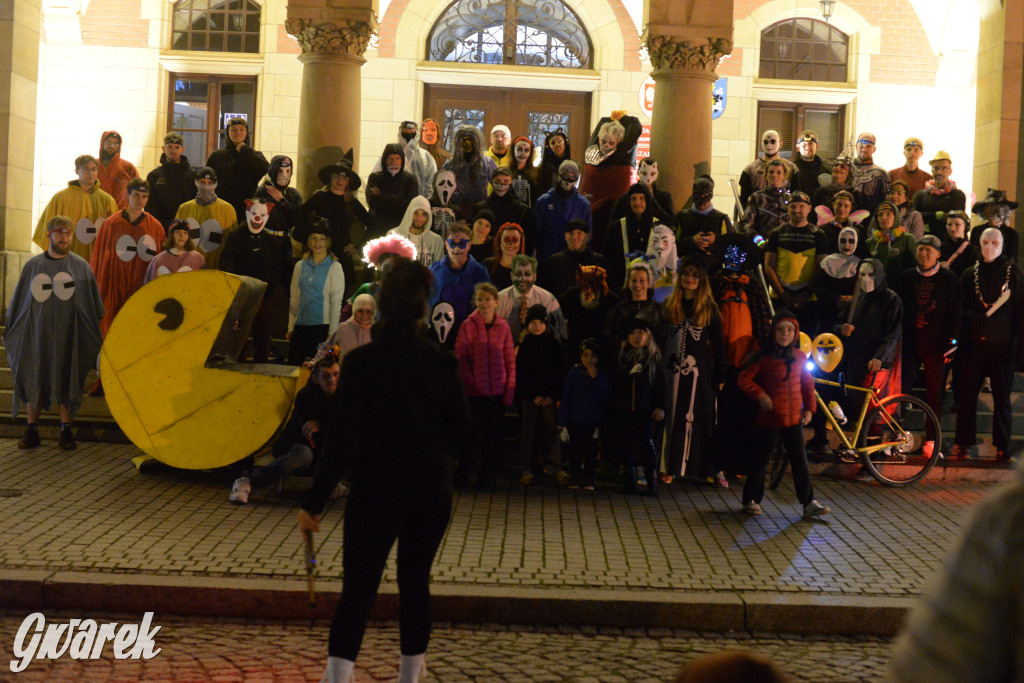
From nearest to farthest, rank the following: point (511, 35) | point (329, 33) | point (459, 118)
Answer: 1. point (329, 33)
2. point (511, 35)
3. point (459, 118)

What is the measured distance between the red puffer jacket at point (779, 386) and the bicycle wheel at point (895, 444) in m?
1.58

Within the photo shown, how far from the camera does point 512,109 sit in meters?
19.2

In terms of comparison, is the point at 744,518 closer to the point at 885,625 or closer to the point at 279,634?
the point at 885,625

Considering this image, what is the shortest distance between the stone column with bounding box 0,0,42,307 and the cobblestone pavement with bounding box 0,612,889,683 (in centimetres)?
920

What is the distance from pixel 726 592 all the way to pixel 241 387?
4285 millimetres

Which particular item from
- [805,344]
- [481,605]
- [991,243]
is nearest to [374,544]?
[481,605]

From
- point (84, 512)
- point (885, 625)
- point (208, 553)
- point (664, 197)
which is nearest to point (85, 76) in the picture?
point (664, 197)

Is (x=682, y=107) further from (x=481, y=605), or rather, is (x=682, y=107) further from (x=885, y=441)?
(x=481, y=605)

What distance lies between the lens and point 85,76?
61.1 feet

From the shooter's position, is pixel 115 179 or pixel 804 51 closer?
pixel 115 179

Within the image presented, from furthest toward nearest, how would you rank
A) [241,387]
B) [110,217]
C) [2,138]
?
[2,138], [110,217], [241,387]

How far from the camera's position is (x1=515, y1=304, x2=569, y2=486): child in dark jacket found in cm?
901

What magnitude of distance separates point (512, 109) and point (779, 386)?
1220 cm

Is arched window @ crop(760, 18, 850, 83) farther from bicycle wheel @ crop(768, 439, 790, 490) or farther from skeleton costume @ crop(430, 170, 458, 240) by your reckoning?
bicycle wheel @ crop(768, 439, 790, 490)
